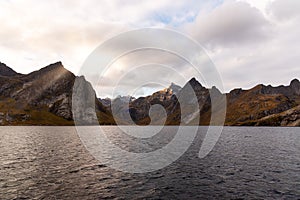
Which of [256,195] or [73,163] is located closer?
[256,195]

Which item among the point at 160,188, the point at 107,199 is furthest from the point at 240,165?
the point at 107,199

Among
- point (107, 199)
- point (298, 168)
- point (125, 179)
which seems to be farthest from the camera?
point (298, 168)

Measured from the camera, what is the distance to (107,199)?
3212cm

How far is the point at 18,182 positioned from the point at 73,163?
18.3 metres

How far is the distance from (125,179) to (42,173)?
686 inches

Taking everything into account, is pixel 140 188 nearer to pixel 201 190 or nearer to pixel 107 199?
pixel 107 199

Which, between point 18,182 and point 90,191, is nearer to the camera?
point 90,191

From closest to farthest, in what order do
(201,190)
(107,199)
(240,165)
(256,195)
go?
1. (107,199)
2. (256,195)
3. (201,190)
4. (240,165)

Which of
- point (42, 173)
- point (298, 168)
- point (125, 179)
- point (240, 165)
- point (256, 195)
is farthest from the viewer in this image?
point (240, 165)

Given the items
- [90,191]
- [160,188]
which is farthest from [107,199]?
[160,188]

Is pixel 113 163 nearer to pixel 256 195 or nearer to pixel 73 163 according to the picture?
pixel 73 163

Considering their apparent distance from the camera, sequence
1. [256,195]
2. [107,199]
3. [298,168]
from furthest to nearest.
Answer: [298,168] → [256,195] → [107,199]

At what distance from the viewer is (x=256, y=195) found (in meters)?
34.2

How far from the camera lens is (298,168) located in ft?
174
